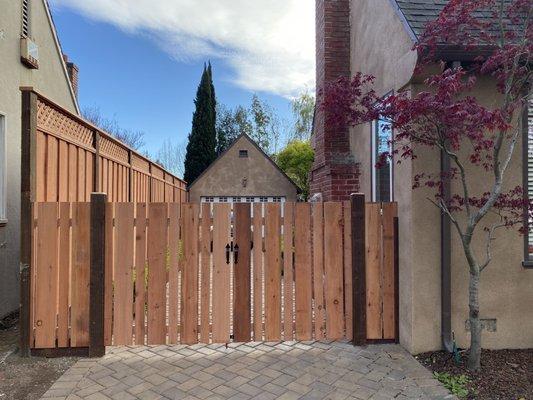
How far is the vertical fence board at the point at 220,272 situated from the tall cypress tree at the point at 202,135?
25.1 m

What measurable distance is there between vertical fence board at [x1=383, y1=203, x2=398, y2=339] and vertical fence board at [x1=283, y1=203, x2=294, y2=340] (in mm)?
1033

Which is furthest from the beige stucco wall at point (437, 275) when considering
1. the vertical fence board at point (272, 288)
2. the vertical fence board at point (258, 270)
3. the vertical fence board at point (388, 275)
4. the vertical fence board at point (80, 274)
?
the vertical fence board at point (80, 274)

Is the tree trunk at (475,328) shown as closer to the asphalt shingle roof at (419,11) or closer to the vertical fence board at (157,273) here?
the asphalt shingle roof at (419,11)

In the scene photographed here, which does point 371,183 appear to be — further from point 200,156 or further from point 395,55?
point 200,156

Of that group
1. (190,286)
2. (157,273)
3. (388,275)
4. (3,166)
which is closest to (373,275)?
(388,275)

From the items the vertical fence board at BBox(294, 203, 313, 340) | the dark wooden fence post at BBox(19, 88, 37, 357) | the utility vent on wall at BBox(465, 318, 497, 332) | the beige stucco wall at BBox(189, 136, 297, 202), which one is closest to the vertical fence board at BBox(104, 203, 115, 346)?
the dark wooden fence post at BBox(19, 88, 37, 357)

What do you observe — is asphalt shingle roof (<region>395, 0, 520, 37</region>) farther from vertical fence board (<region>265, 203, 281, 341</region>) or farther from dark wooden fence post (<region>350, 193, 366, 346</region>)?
vertical fence board (<region>265, 203, 281, 341</region>)

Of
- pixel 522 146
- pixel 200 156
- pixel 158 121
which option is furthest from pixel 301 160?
pixel 522 146

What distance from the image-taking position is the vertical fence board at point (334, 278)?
14.9 feet

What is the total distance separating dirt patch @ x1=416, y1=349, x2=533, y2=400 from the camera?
343 cm

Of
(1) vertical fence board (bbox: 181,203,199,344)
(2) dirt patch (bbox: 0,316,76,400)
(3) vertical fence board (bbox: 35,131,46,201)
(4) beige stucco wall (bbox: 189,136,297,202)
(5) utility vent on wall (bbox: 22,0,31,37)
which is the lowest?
(2) dirt patch (bbox: 0,316,76,400)

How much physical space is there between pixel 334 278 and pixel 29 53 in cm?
598

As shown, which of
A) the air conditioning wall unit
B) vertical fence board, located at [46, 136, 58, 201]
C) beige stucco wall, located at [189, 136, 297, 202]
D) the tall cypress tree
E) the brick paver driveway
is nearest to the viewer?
the brick paver driveway

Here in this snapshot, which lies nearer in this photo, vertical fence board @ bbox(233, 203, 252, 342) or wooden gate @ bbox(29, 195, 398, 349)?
wooden gate @ bbox(29, 195, 398, 349)
